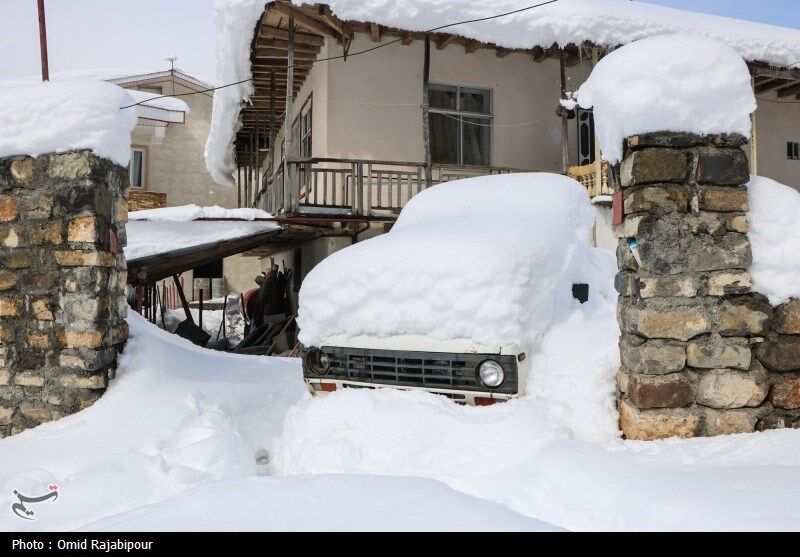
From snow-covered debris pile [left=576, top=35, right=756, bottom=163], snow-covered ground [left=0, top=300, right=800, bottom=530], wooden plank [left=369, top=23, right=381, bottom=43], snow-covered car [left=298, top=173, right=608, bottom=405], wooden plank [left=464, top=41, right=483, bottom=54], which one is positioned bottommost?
snow-covered ground [left=0, top=300, right=800, bottom=530]

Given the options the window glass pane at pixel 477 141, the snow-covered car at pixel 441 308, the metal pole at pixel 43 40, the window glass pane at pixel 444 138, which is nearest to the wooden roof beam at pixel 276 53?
the window glass pane at pixel 444 138

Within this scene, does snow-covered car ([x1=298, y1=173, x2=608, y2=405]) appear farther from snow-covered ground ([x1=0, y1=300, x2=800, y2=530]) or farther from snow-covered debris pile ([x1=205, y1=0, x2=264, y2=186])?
snow-covered debris pile ([x1=205, y1=0, x2=264, y2=186])

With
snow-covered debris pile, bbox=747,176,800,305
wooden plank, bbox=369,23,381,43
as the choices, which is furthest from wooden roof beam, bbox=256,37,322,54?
snow-covered debris pile, bbox=747,176,800,305

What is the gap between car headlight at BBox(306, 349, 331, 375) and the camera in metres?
3.77

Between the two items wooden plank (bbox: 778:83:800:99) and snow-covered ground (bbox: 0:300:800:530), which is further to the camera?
wooden plank (bbox: 778:83:800:99)

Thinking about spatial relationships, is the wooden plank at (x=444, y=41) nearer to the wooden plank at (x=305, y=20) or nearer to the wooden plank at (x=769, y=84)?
the wooden plank at (x=305, y=20)

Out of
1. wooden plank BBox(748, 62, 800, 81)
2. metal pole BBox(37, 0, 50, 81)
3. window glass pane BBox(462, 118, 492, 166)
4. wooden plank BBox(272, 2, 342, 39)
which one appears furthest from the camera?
window glass pane BBox(462, 118, 492, 166)

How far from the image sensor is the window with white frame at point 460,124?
1186 cm

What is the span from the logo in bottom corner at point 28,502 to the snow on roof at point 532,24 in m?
8.09

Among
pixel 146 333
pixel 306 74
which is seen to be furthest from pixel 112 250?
pixel 306 74

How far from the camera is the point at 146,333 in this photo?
5246 mm

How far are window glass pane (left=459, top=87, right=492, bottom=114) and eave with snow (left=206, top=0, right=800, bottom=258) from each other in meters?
0.23

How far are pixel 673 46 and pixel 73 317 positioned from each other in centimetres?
431

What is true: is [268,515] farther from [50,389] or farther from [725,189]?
[50,389]
